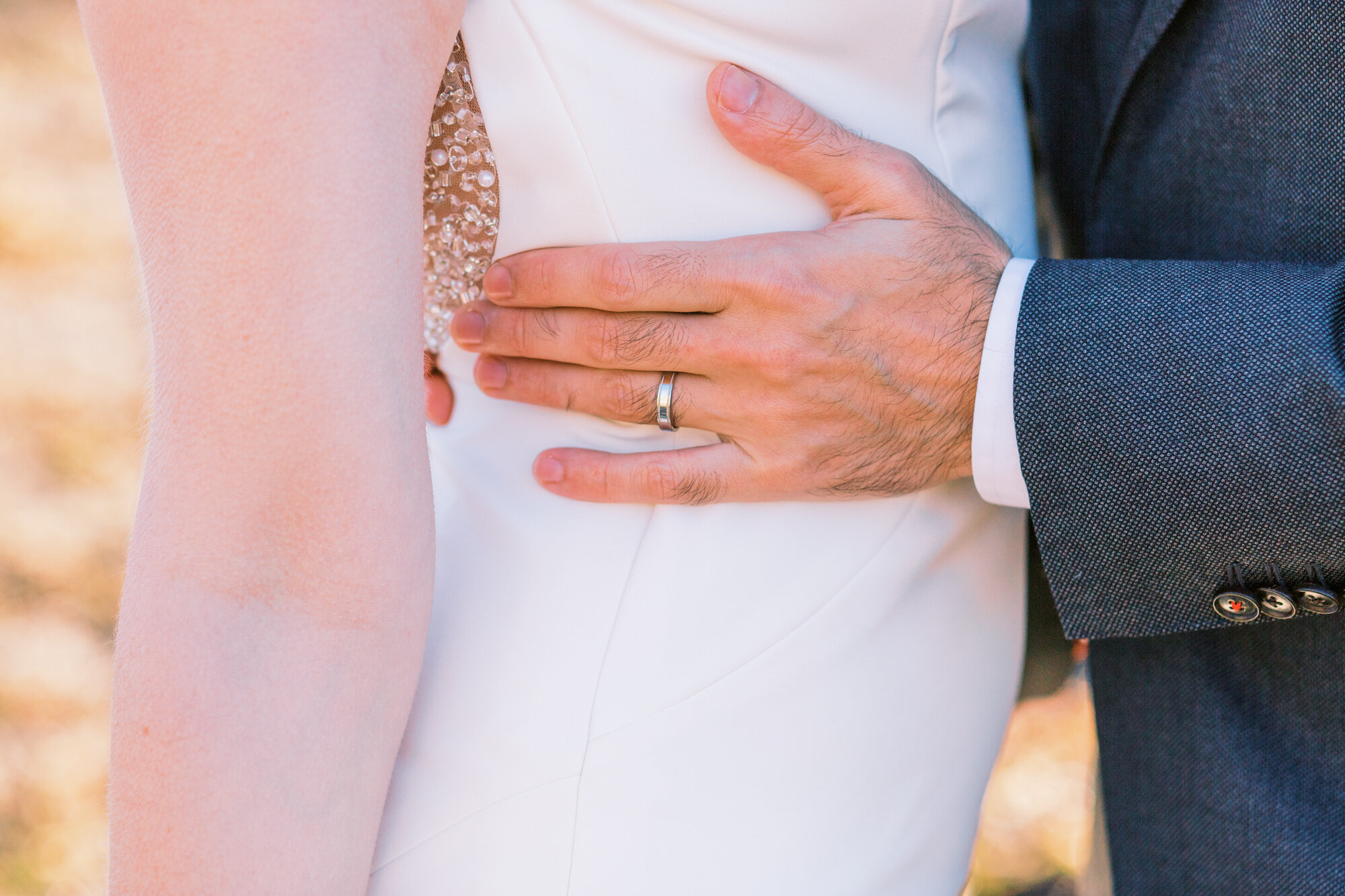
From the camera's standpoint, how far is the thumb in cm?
83

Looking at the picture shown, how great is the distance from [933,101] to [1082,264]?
9.1 inches

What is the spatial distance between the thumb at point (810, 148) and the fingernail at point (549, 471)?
0.35 m

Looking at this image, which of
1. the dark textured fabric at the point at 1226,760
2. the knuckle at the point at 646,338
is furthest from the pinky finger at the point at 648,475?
the dark textured fabric at the point at 1226,760

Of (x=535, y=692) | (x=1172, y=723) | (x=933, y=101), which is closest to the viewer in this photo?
(x=535, y=692)

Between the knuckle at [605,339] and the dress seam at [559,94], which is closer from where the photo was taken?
the dress seam at [559,94]

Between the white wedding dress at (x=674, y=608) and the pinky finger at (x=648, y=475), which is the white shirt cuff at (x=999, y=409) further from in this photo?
the pinky finger at (x=648, y=475)

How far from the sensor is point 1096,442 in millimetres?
905

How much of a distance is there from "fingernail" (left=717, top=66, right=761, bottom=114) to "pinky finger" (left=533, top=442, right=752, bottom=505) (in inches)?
12.6

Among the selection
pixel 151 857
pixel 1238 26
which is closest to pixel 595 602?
pixel 151 857

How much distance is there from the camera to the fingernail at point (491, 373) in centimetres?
96

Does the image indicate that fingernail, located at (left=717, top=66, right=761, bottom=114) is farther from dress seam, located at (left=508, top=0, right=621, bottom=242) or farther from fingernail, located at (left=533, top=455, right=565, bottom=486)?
fingernail, located at (left=533, top=455, right=565, bottom=486)

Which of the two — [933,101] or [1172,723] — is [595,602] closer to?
[933,101]

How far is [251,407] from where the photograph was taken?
2.02ft

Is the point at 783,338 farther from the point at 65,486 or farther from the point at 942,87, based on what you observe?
the point at 65,486
